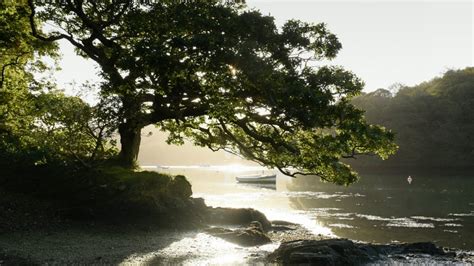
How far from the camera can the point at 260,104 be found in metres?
23.8

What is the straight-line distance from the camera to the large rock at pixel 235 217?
103 feet

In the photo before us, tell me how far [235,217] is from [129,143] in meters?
9.97

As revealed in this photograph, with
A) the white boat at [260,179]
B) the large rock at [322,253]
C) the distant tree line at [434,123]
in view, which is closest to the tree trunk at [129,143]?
the large rock at [322,253]

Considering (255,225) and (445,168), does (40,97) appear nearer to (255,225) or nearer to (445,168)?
(255,225)

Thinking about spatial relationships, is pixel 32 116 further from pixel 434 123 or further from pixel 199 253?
pixel 434 123

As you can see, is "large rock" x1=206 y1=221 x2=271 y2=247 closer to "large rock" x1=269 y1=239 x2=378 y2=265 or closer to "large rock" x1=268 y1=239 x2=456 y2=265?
"large rock" x1=268 y1=239 x2=456 y2=265

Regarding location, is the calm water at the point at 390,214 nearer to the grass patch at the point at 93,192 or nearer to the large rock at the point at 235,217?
the large rock at the point at 235,217

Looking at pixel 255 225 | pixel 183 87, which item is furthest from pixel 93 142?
pixel 255 225

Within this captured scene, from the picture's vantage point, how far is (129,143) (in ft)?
93.4

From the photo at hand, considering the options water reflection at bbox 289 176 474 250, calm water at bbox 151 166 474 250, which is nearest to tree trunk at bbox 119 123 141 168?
calm water at bbox 151 166 474 250

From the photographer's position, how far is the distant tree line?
108438 mm

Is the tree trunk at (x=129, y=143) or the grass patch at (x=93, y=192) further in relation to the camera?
the tree trunk at (x=129, y=143)

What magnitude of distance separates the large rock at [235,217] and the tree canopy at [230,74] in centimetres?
701

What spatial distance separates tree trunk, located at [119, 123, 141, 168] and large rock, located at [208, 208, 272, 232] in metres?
7.05
